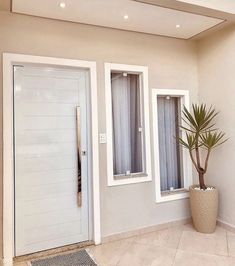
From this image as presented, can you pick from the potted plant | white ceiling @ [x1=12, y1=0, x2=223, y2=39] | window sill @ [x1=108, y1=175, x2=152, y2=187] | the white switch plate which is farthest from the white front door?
the potted plant

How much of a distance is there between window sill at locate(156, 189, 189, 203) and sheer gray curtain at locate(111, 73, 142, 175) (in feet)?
1.55

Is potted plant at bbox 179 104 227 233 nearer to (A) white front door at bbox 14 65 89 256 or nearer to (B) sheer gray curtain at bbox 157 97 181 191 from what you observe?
(B) sheer gray curtain at bbox 157 97 181 191

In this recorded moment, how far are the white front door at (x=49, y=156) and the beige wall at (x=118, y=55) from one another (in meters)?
0.23

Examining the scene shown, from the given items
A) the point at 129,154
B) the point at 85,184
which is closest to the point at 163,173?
the point at 129,154

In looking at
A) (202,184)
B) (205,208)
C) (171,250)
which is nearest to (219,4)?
(202,184)

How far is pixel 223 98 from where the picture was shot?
3.30 metres

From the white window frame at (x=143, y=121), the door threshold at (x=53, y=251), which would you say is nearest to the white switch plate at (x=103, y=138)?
the white window frame at (x=143, y=121)

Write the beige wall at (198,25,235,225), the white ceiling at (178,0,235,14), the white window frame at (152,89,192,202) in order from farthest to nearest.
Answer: the white window frame at (152,89,192,202) → the beige wall at (198,25,235,225) → the white ceiling at (178,0,235,14)

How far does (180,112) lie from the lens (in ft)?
12.1

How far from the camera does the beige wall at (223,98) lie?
3.18m

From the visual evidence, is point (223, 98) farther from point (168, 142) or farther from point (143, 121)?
point (143, 121)

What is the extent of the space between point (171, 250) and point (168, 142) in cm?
146

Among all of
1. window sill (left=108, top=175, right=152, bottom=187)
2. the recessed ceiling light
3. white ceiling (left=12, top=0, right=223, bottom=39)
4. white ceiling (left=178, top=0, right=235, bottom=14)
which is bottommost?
window sill (left=108, top=175, right=152, bottom=187)

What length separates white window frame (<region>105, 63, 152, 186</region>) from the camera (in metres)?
3.07
